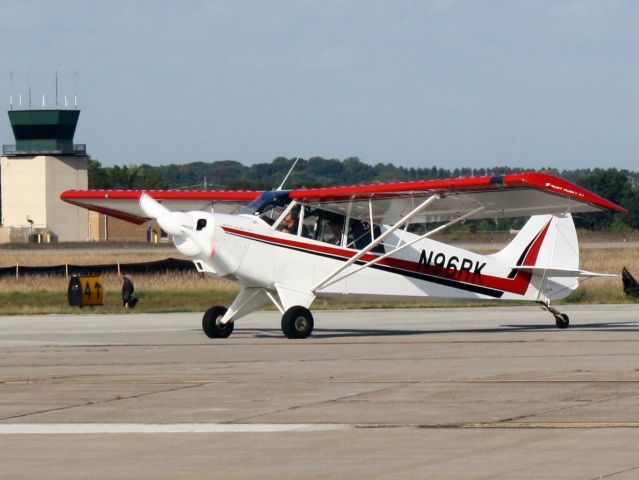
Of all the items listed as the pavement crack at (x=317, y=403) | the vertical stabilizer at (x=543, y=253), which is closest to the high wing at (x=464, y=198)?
the vertical stabilizer at (x=543, y=253)

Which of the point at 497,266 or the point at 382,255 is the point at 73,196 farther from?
the point at 497,266

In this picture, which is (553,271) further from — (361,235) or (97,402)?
(97,402)

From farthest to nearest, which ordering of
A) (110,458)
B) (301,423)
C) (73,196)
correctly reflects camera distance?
(73,196)
(301,423)
(110,458)

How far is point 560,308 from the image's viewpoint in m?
27.2

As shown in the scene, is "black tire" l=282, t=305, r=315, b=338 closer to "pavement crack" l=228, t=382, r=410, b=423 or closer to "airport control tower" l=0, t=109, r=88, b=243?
"pavement crack" l=228, t=382, r=410, b=423

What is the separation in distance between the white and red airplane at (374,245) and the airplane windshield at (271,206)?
22 mm

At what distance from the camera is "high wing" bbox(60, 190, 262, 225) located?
21.5 meters

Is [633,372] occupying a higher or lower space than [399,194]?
lower

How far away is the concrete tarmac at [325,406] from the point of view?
8.00m

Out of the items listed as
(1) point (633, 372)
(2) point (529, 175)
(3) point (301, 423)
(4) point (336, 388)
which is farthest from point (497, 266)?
(3) point (301, 423)

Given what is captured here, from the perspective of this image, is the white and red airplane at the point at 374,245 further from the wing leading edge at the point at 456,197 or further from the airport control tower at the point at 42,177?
the airport control tower at the point at 42,177

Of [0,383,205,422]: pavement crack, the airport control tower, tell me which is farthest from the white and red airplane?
the airport control tower

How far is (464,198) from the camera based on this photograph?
19.0 metres

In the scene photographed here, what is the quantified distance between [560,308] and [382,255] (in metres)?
8.96
